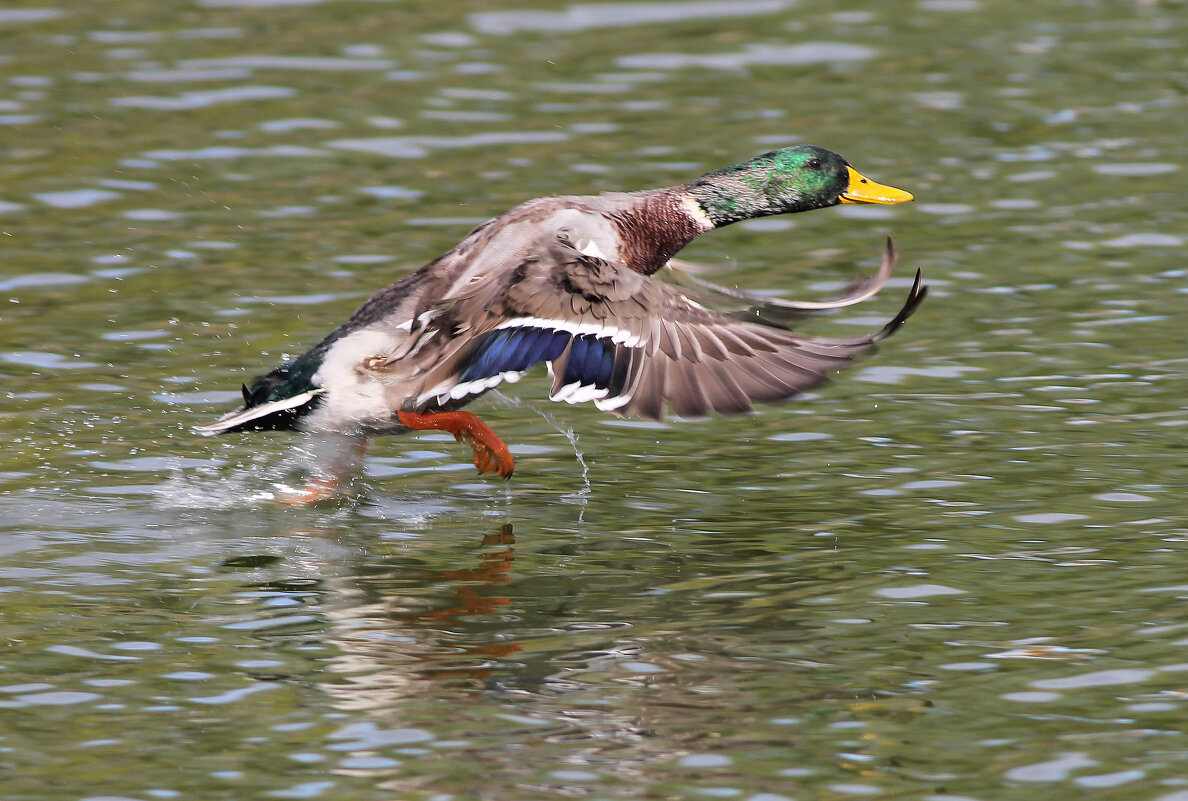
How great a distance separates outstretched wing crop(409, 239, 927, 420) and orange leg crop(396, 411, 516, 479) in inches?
12.1

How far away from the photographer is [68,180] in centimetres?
1303

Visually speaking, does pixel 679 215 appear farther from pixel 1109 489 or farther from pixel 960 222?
pixel 960 222

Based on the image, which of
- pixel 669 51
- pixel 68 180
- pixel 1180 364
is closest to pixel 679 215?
pixel 1180 364

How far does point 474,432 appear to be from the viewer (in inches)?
316

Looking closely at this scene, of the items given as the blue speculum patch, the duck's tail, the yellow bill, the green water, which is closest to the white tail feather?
the duck's tail

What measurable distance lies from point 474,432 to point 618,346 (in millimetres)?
1124

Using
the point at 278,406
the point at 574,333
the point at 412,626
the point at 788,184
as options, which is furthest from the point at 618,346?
the point at 788,184

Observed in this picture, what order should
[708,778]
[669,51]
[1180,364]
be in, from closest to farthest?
[708,778] < [1180,364] < [669,51]

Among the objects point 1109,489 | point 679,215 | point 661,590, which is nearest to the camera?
point 661,590

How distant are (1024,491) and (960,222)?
4543 millimetres

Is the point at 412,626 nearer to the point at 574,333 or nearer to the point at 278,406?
the point at 574,333

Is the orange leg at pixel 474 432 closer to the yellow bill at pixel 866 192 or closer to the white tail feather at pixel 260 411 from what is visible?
the white tail feather at pixel 260 411

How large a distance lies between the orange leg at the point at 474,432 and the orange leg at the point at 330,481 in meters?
0.52

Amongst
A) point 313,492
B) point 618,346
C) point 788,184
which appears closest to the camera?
point 618,346
